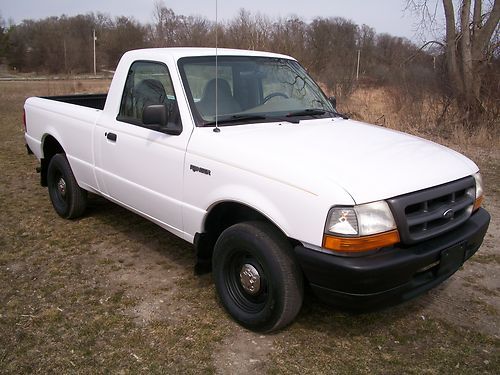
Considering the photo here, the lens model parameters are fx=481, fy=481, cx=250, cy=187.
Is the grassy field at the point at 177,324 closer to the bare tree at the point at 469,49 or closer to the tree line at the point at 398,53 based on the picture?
the tree line at the point at 398,53

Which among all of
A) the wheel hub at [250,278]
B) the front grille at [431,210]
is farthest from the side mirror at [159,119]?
the front grille at [431,210]

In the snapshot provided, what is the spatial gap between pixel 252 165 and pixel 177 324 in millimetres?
1272

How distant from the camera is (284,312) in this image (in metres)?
3.02

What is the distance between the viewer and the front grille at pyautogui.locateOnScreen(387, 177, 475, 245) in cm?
275

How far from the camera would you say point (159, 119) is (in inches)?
139

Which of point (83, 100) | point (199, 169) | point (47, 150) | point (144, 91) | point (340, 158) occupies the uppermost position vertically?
point (144, 91)

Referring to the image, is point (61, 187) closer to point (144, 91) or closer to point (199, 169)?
point (144, 91)

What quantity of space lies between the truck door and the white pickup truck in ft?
0.04

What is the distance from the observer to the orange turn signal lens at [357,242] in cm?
268

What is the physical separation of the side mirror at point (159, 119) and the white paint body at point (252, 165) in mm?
64

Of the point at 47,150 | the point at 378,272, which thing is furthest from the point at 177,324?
the point at 47,150

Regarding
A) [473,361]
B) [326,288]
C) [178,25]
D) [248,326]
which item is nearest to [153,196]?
[248,326]

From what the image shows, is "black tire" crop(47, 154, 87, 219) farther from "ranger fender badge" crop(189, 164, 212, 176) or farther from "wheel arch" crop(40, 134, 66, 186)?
"ranger fender badge" crop(189, 164, 212, 176)

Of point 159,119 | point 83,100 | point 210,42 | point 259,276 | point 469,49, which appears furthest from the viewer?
point 210,42
